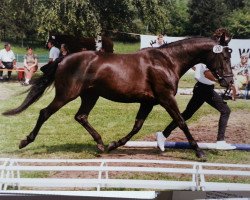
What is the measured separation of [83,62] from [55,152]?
1.15 feet

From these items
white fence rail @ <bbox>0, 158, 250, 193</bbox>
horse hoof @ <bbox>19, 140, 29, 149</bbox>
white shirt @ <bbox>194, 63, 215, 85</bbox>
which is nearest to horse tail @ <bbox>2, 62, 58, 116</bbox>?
horse hoof @ <bbox>19, 140, 29, 149</bbox>

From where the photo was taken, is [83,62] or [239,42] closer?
[239,42]

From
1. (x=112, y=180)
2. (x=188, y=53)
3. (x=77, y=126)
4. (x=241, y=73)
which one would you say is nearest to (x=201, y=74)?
(x=188, y=53)

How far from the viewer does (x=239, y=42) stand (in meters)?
1.73

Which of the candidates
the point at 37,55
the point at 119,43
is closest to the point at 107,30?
the point at 119,43

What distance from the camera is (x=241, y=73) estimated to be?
71.8 inches

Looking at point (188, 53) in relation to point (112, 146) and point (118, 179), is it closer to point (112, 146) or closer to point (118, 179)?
point (112, 146)

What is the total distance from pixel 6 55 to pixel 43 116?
0.97 ft

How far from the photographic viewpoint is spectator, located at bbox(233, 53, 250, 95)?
1767 millimetres

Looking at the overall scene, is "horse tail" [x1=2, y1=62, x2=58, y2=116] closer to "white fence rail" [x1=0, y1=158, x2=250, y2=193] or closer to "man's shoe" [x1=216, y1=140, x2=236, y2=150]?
"white fence rail" [x1=0, y1=158, x2=250, y2=193]

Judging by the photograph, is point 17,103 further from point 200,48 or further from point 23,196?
point 200,48

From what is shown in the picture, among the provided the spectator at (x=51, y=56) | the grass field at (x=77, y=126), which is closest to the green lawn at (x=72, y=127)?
the grass field at (x=77, y=126)

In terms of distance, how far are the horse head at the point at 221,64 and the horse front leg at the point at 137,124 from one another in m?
0.27

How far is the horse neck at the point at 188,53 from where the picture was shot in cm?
193
